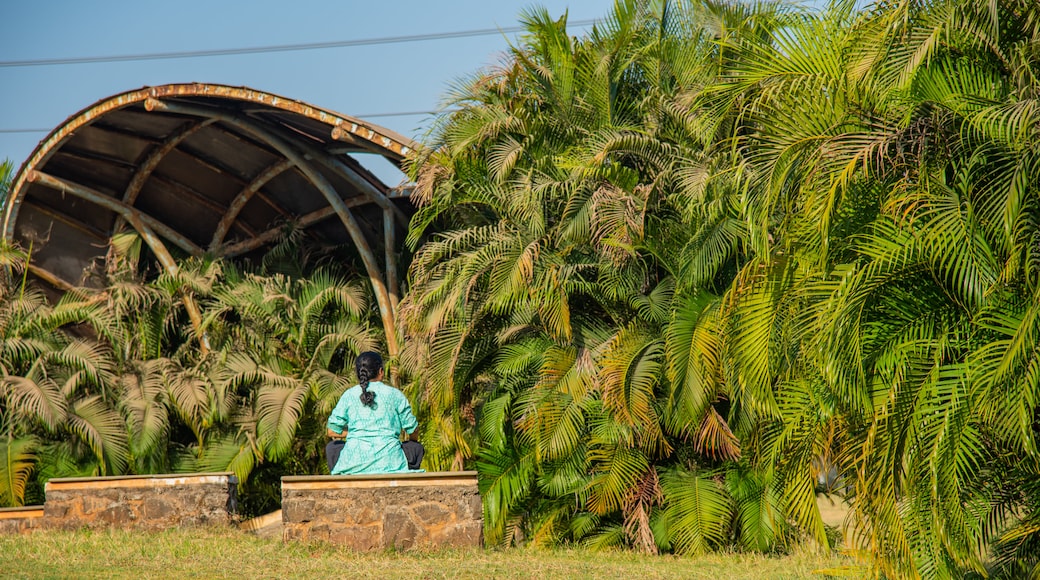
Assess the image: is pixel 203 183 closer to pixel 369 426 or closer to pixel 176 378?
pixel 176 378

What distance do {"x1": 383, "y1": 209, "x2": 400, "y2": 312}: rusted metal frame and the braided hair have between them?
659cm

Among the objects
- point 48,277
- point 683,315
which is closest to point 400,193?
point 683,315

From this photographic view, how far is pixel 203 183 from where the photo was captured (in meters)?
18.2

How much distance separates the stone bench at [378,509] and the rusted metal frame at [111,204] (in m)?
10.2

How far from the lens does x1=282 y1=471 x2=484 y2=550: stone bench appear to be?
8844 millimetres

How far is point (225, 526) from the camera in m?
10.5

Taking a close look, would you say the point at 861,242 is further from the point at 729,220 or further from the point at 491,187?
the point at 491,187

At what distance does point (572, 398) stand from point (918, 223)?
4875mm

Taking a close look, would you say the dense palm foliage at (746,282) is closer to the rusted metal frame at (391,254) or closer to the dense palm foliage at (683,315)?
the dense palm foliage at (683,315)

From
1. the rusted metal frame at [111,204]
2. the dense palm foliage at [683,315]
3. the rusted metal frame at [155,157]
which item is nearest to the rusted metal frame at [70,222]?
the rusted metal frame at [111,204]

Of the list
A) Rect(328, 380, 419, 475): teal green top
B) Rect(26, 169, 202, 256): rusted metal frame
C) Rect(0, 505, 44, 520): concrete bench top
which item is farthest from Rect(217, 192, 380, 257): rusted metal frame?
Rect(328, 380, 419, 475): teal green top

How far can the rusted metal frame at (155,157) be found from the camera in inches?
658

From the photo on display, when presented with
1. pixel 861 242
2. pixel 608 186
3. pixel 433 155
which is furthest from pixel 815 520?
pixel 433 155

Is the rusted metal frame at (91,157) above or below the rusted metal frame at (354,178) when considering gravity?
above
